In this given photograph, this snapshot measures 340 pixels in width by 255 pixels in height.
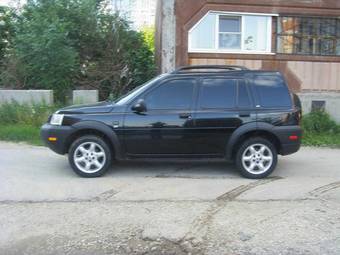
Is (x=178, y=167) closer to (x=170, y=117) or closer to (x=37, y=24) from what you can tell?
(x=170, y=117)

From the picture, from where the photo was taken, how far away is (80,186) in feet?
25.1

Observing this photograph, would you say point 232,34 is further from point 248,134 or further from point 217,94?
point 248,134

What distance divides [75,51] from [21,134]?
4.13 m

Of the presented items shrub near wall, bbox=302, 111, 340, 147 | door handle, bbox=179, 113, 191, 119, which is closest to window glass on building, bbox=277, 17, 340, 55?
shrub near wall, bbox=302, 111, 340, 147

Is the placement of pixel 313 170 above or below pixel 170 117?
below

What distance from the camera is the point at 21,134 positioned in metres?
11.6

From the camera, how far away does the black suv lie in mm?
8141

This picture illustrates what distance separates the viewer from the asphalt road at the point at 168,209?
539 centimetres

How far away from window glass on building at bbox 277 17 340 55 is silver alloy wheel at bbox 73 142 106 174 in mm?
8816

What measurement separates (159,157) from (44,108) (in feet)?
17.8

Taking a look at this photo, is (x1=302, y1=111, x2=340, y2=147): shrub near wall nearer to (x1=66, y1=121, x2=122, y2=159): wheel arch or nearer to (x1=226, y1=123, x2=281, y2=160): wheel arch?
(x1=226, y1=123, x2=281, y2=160): wheel arch

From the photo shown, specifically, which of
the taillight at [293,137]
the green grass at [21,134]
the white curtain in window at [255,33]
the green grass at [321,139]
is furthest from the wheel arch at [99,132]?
the white curtain in window at [255,33]

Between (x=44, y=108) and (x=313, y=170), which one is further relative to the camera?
(x=44, y=108)

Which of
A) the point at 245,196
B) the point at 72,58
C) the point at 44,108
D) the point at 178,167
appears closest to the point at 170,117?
the point at 178,167
